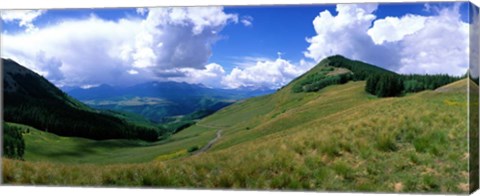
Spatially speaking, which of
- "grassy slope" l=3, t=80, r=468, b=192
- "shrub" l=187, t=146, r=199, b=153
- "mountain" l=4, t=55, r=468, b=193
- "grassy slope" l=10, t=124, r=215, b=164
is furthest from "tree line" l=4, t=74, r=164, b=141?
"shrub" l=187, t=146, r=199, b=153

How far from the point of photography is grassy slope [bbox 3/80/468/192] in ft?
52.6

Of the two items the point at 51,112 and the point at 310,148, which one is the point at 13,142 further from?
the point at 310,148

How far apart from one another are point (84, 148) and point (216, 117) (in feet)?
11.3

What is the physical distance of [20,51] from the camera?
62.9 feet

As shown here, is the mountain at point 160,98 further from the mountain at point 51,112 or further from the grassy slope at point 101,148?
the grassy slope at point 101,148

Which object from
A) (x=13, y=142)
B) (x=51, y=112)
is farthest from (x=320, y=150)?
(x=13, y=142)

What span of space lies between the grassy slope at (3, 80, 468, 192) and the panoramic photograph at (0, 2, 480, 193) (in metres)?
0.03

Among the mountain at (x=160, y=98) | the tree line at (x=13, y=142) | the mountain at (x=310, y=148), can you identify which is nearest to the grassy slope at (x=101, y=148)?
the mountain at (x=310, y=148)

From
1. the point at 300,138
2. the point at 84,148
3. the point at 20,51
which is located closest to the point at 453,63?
the point at 300,138

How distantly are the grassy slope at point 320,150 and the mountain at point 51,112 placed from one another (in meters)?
0.93

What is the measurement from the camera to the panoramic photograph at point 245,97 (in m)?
16.3

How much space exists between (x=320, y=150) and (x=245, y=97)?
2568mm

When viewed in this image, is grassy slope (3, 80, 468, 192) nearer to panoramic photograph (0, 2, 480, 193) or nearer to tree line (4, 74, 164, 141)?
panoramic photograph (0, 2, 480, 193)

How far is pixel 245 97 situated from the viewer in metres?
18.5
